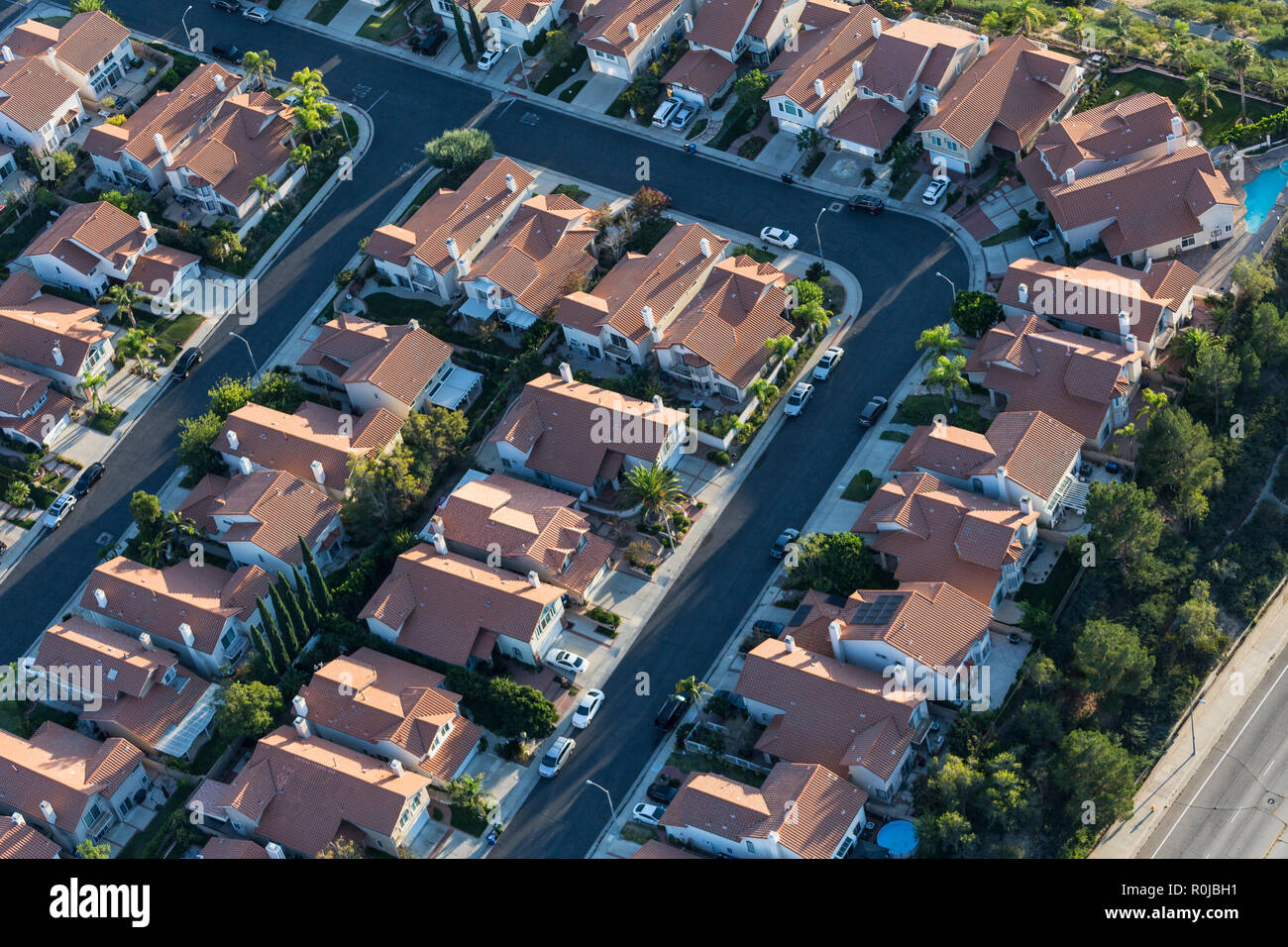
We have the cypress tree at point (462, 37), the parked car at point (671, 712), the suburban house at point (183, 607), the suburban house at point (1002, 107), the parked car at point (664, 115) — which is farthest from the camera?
the cypress tree at point (462, 37)

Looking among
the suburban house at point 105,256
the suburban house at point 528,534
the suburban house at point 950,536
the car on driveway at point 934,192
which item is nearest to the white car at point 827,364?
the suburban house at point 950,536

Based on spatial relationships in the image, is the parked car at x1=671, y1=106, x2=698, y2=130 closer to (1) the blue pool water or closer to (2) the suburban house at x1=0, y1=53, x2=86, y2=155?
(1) the blue pool water

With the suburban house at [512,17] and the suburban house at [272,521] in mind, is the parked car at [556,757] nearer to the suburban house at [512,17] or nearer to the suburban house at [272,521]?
the suburban house at [272,521]

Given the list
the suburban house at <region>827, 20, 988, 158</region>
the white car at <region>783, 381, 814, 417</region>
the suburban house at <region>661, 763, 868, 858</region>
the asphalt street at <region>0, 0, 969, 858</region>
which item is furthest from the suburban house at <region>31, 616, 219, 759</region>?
the suburban house at <region>827, 20, 988, 158</region>

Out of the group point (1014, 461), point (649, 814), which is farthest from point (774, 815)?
point (1014, 461)

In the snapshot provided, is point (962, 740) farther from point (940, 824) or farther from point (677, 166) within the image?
point (677, 166)

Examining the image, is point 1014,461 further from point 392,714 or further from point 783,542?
point 392,714
